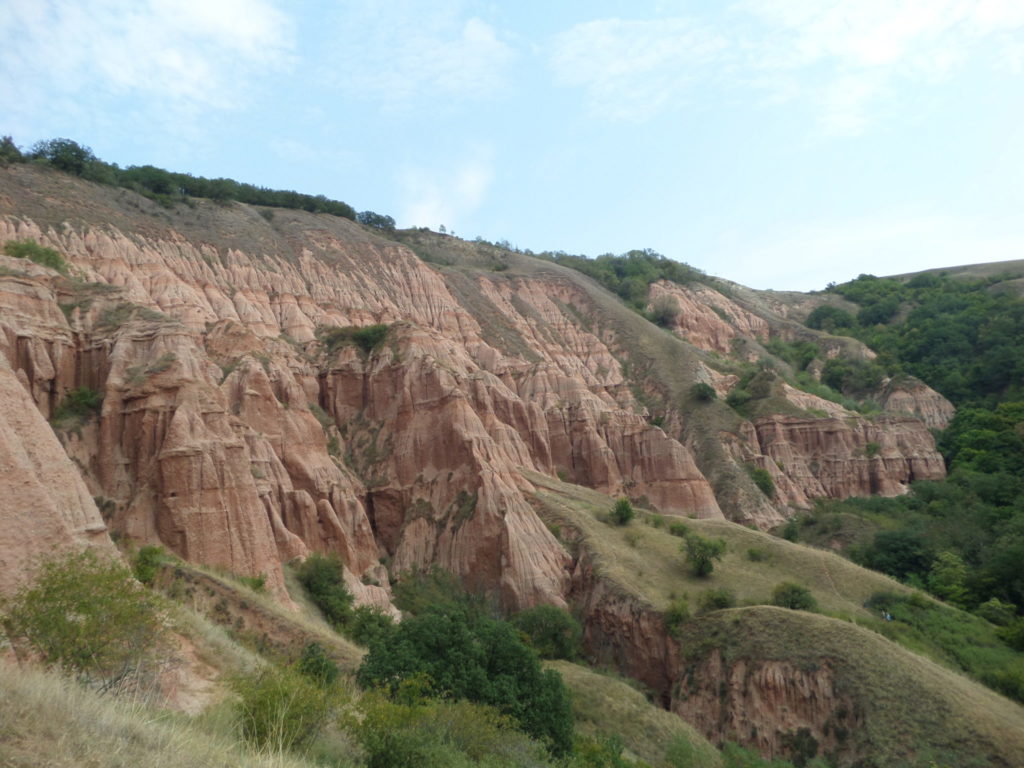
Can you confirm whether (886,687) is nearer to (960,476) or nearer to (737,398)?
(960,476)

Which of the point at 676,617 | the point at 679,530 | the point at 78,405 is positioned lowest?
the point at 676,617

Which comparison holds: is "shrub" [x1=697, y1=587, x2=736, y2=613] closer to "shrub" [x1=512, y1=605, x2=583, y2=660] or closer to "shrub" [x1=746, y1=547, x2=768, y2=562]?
"shrub" [x1=746, y1=547, x2=768, y2=562]

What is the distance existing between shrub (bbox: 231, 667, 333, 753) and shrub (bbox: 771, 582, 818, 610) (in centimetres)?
2741

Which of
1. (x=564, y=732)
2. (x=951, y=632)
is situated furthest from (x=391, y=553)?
(x=951, y=632)

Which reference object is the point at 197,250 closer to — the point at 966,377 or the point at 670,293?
the point at 670,293

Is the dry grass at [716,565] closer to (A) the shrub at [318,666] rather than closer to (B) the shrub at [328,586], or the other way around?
(B) the shrub at [328,586]

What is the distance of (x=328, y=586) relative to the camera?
30.6 m

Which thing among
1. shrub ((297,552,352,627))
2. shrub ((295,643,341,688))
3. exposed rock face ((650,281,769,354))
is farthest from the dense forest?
shrub ((295,643,341,688))

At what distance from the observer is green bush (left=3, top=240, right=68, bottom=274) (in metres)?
37.9

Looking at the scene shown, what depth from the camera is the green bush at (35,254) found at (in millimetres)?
37938

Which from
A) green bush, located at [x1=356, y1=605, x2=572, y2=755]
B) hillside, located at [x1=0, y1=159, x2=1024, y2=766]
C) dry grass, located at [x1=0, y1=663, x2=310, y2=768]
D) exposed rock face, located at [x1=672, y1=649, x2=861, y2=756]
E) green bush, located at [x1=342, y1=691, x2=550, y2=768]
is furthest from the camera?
exposed rock face, located at [x1=672, y1=649, x2=861, y2=756]

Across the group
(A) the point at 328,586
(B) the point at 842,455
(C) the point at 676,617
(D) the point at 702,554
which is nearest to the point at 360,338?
(A) the point at 328,586

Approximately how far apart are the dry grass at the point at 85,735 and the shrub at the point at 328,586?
2035 cm

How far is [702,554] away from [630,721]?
12051mm
